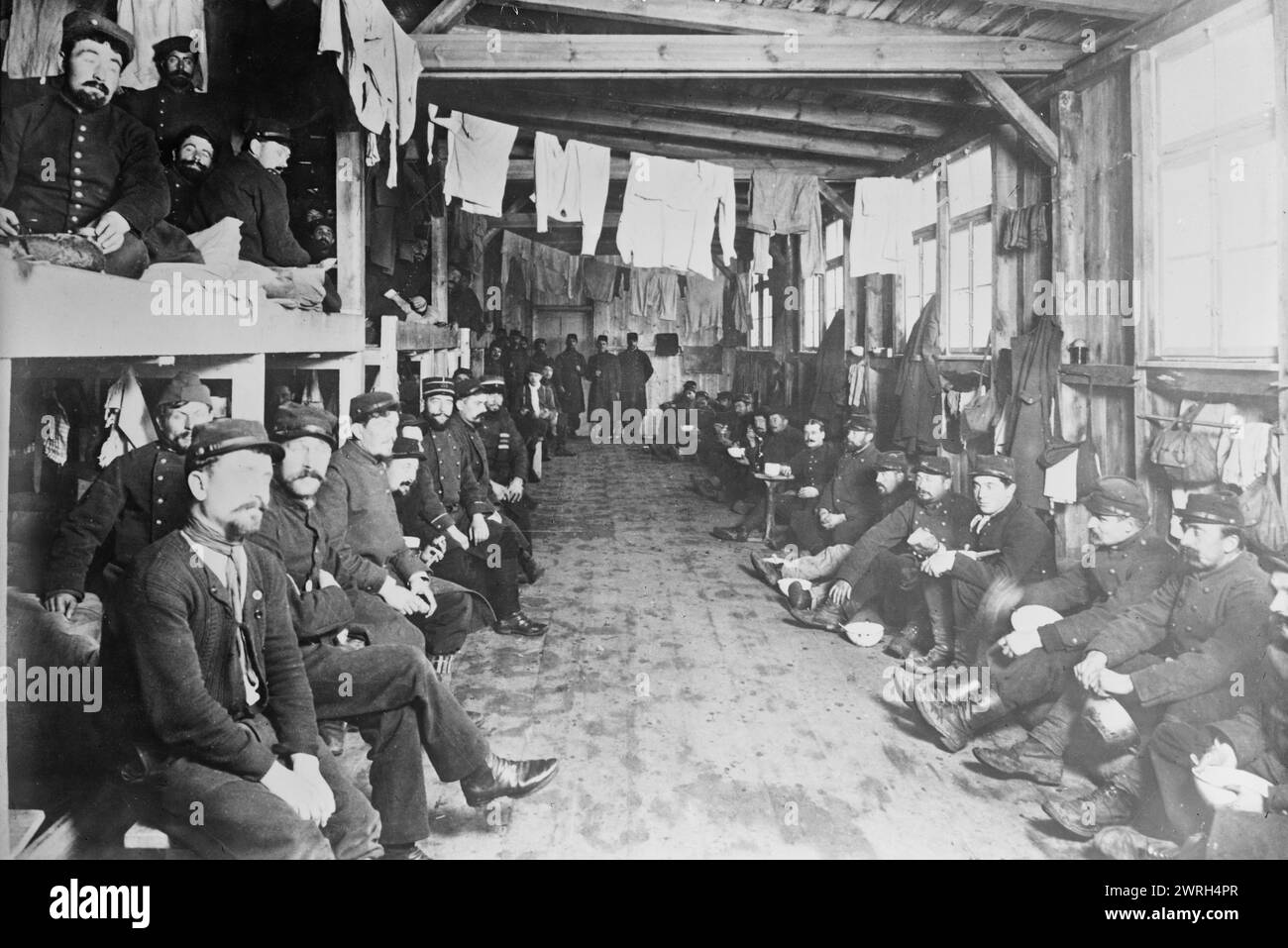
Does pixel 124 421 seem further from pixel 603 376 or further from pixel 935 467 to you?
pixel 603 376

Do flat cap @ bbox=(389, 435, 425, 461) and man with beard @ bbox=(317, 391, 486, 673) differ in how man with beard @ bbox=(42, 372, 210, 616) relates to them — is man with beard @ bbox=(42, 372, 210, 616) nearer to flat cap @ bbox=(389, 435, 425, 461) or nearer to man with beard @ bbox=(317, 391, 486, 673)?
man with beard @ bbox=(317, 391, 486, 673)

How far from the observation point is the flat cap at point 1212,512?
2943mm

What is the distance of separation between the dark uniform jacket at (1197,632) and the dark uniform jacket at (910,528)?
1.72 meters

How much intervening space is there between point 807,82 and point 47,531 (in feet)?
17.2

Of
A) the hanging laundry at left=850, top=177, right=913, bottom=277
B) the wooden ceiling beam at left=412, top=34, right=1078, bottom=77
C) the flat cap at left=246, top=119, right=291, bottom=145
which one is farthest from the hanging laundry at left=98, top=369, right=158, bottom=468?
the hanging laundry at left=850, top=177, right=913, bottom=277

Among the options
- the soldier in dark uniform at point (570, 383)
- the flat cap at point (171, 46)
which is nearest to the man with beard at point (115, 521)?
the flat cap at point (171, 46)

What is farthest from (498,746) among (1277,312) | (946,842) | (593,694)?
(1277,312)

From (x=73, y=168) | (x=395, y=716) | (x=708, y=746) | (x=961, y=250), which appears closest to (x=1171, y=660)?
(x=708, y=746)

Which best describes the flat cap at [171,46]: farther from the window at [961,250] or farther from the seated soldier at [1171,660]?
the window at [961,250]

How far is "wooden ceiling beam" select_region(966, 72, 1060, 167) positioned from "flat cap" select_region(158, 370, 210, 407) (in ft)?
15.3

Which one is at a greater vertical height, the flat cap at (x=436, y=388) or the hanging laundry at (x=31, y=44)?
the hanging laundry at (x=31, y=44)

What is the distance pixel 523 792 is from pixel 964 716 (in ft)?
5.75

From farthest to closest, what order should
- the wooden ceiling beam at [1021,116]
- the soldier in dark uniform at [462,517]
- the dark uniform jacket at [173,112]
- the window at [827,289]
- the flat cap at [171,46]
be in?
the window at [827,289] → the wooden ceiling beam at [1021,116] → the soldier in dark uniform at [462,517] → the dark uniform jacket at [173,112] → the flat cap at [171,46]
